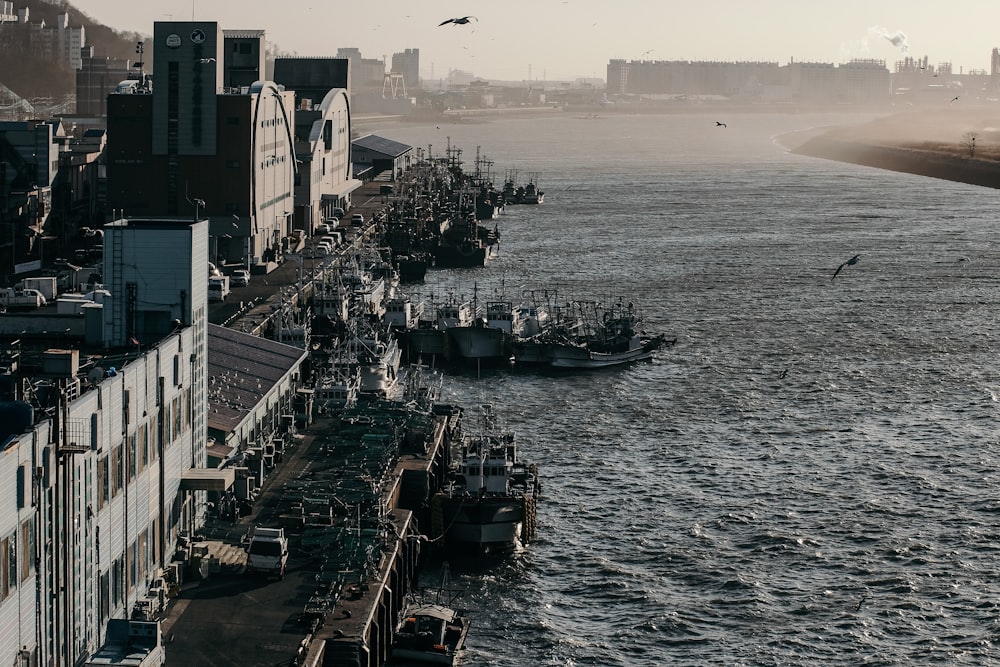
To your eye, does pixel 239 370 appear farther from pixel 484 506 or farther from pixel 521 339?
pixel 521 339

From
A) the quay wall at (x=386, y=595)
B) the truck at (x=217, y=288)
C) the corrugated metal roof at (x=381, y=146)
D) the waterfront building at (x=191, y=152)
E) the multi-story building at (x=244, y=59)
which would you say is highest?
the multi-story building at (x=244, y=59)

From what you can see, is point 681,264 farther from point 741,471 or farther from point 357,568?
point 357,568

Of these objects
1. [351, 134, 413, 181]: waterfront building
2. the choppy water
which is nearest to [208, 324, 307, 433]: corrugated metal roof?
the choppy water

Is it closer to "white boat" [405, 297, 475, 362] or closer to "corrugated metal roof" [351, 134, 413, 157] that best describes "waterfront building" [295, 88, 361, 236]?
"corrugated metal roof" [351, 134, 413, 157]

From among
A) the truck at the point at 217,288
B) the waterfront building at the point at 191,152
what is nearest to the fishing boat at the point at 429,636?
the truck at the point at 217,288

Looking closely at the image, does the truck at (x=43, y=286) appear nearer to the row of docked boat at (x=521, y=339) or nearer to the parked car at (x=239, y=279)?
the row of docked boat at (x=521, y=339)
